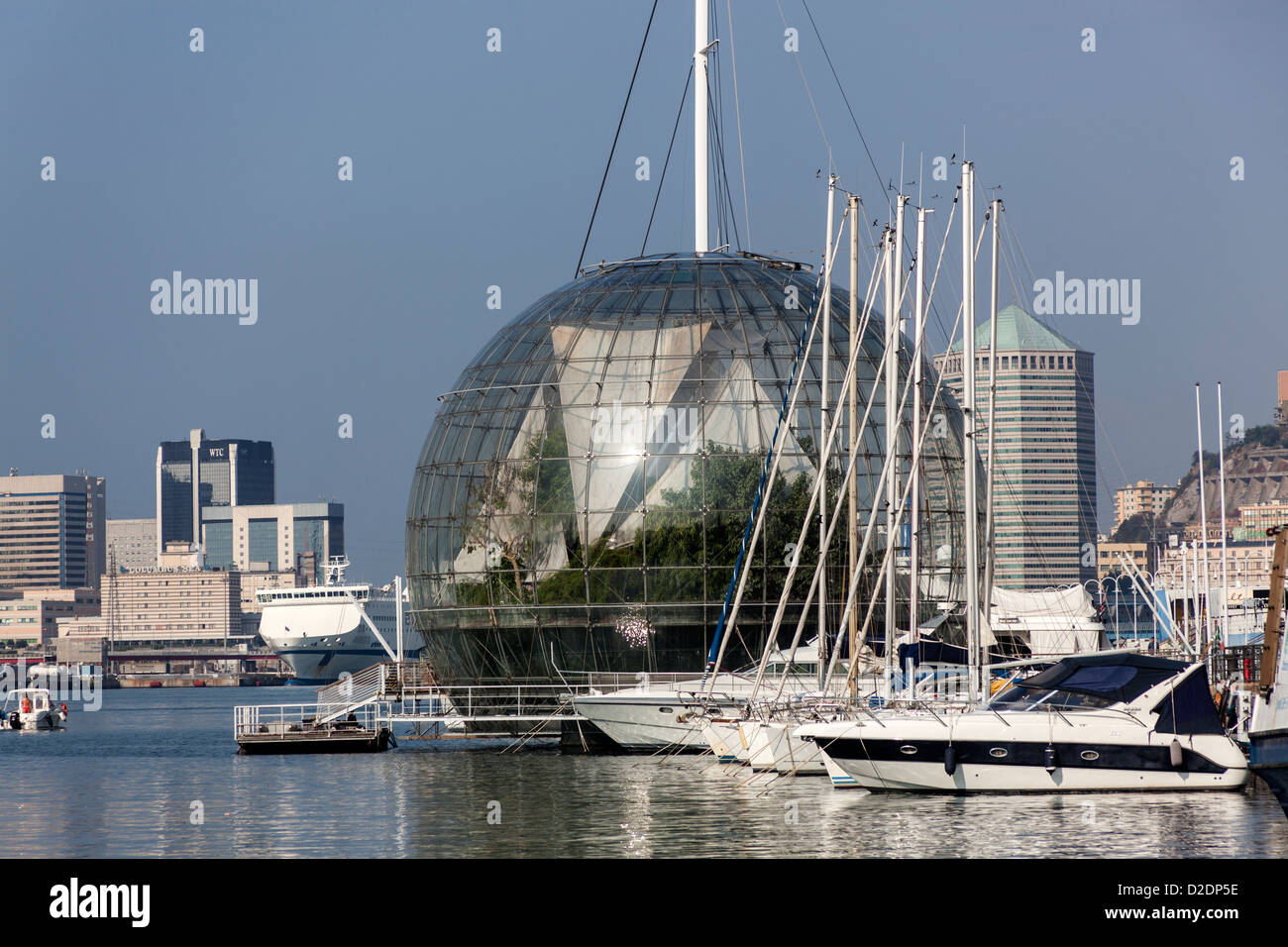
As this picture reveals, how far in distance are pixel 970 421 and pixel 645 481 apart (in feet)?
49.6

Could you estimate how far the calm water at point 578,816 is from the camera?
25.2 meters

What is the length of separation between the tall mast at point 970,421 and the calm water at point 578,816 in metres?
4.97

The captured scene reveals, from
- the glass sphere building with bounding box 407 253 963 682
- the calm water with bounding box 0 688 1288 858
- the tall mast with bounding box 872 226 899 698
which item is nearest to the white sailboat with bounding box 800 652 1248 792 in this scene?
the calm water with bounding box 0 688 1288 858

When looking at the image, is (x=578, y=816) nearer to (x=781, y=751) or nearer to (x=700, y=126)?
(x=781, y=751)

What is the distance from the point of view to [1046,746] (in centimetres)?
3222

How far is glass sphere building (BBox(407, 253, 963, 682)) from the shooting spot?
54375 mm

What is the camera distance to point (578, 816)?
30.3 metres

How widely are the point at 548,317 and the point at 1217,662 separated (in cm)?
2486

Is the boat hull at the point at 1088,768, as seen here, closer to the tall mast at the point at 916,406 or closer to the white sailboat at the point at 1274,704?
the white sailboat at the point at 1274,704

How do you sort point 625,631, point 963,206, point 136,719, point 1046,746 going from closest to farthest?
1. point 1046,746
2. point 963,206
3. point 625,631
4. point 136,719

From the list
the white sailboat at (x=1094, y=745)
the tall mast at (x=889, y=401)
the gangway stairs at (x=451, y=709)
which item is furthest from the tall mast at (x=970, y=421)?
the gangway stairs at (x=451, y=709)

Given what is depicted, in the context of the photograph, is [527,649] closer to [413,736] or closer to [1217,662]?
[413,736]

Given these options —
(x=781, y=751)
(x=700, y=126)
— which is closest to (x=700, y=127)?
(x=700, y=126)
